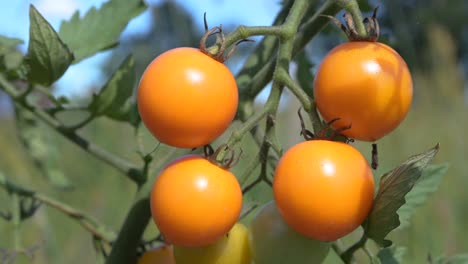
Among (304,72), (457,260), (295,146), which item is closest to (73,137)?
(304,72)

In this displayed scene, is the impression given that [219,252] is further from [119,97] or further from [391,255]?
[119,97]

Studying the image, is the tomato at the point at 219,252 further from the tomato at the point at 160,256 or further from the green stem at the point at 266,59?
the green stem at the point at 266,59

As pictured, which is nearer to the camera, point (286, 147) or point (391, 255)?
point (391, 255)

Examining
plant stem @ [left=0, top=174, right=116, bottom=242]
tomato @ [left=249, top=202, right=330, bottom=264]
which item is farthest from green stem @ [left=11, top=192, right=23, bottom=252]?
tomato @ [left=249, top=202, right=330, bottom=264]

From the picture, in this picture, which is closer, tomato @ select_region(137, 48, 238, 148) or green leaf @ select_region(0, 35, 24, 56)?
tomato @ select_region(137, 48, 238, 148)

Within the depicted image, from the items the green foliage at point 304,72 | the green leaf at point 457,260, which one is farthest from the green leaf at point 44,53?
the green leaf at point 457,260

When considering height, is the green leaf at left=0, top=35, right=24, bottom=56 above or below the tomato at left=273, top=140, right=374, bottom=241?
above

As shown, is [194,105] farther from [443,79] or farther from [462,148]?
[443,79]

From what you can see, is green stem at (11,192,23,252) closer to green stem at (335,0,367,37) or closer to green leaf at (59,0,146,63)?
green leaf at (59,0,146,63)
